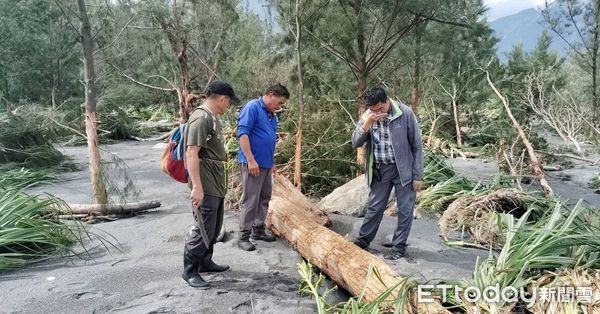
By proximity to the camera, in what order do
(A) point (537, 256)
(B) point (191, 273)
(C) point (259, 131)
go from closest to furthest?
(A) point (537, 256) < (B) point (191, 273) < (C) point (259, 131)

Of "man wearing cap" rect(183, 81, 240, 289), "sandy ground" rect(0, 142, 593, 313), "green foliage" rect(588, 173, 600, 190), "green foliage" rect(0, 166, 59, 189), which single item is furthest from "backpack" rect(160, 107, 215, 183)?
"green foliage" rect(588, 173, 600, 190)

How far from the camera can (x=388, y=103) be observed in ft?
13.8

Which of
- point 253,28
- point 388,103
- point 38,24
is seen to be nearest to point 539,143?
point 388,103

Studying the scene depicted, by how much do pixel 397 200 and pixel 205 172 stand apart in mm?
1901

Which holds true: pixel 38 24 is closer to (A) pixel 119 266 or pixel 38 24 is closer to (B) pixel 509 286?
(A) pixel 119 266

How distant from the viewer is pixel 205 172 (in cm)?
348

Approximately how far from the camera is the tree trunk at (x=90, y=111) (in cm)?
546

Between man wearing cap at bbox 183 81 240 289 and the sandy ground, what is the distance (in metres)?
0.27

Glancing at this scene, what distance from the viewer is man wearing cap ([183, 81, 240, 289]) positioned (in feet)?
10.8

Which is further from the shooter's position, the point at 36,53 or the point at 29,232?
the point at 36,53

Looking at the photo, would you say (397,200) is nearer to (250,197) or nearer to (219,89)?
(250,197)

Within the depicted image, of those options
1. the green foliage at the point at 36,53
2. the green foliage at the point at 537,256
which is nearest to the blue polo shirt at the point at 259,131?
the green foliage at the point at 537,256

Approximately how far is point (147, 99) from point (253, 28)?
6.18 m

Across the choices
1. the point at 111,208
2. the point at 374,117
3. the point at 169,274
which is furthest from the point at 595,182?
the point at 111,208
